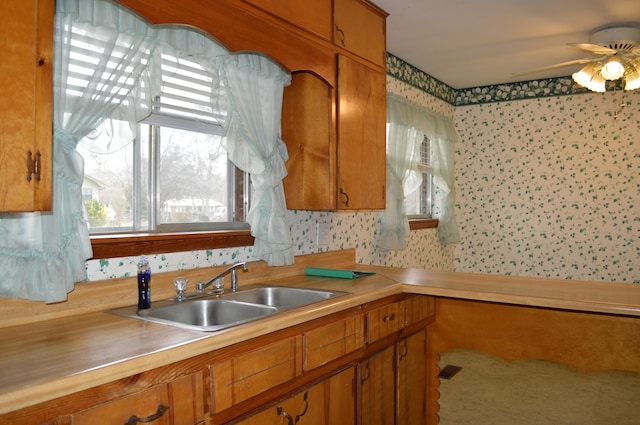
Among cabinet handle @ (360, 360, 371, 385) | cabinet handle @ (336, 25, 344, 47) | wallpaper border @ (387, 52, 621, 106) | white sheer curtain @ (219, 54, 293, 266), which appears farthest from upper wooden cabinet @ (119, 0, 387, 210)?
wallpaper border @ (387, 52, 621, 106)

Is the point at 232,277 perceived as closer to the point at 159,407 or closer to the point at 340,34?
the point at 159,407

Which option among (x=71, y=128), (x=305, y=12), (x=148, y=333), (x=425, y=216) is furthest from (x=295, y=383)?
(x=425, y=216)

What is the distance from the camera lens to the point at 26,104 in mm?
1191

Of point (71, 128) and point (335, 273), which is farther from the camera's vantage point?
point (335, 273)

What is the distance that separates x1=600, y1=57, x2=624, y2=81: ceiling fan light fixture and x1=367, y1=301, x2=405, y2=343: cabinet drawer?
209cm

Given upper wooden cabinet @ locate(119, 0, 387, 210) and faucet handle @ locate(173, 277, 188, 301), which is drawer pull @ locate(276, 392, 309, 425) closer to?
faucet handle @ locate(173, 277, 188, 301)

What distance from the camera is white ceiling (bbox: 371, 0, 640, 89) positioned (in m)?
2.91

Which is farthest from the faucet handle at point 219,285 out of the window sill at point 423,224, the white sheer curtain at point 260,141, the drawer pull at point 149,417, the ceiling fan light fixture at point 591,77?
the ceiling fan light fixture at point 591,77

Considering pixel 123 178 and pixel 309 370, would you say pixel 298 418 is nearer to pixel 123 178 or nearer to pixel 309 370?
pixel 309 370

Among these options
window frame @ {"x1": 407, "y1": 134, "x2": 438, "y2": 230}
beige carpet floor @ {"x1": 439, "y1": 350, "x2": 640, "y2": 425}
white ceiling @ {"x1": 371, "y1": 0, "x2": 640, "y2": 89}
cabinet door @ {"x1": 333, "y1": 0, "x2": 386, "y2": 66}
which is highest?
white ceiling @ {"x1": 371, "y1": 0, "x2": 640, "y2": 89}

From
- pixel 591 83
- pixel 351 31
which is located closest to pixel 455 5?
pixel 351 31

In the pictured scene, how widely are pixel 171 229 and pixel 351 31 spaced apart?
1.44m

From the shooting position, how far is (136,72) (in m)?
1.79

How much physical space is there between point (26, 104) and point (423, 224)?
3603 millimetres
